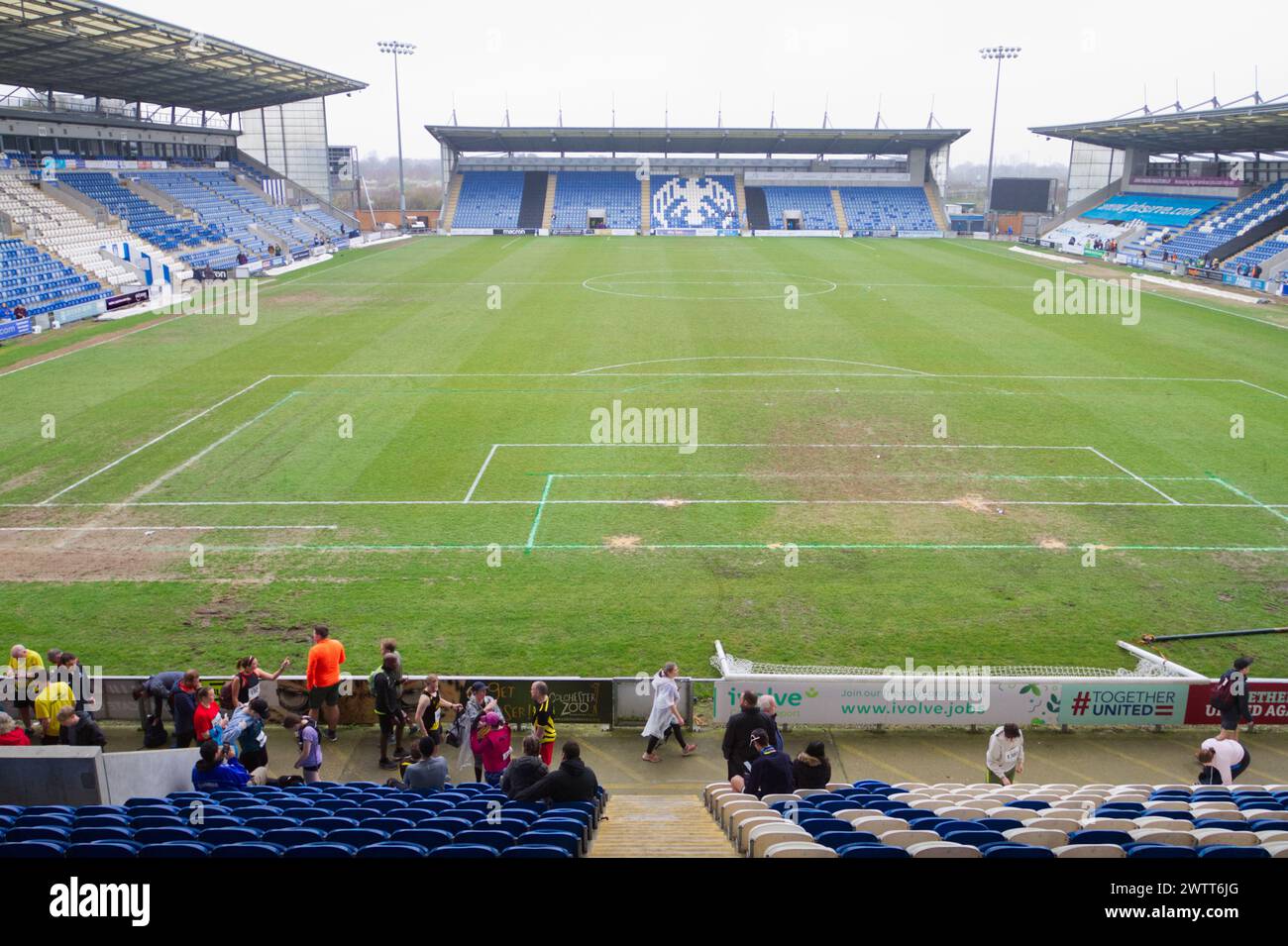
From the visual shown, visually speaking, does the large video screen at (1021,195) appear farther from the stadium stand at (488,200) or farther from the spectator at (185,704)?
the spectator at (185,704)

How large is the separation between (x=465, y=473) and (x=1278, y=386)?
25.4 m

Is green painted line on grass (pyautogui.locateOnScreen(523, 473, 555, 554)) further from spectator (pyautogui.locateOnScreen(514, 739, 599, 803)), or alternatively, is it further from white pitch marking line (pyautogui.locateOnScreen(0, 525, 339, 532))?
spectator (pyautogui.locateOnScreen(514, 739, 599, 803))

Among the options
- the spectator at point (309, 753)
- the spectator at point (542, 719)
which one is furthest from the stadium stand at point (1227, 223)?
the spectator at point (309, 753)

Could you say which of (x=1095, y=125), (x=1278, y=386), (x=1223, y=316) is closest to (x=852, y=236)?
(x=1095, y=125)

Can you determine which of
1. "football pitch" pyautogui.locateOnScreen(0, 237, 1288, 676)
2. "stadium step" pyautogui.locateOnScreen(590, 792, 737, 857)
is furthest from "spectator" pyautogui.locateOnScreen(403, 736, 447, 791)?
"football pitch" pyautogui.locateOnScreen(0, 237, 1288, 676)

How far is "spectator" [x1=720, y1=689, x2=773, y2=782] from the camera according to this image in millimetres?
10234

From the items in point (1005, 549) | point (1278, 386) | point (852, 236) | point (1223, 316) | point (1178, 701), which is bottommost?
point (1178, 701)

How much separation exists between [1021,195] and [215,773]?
95.1 m

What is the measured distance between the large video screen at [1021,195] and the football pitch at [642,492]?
55907 millimetres

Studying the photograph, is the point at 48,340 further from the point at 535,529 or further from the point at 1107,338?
the point at 1107,338

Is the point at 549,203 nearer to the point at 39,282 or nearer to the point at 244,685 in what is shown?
the point at 39,282

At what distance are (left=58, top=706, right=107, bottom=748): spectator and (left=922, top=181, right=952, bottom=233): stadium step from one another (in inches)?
3613

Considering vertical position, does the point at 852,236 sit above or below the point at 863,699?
above
